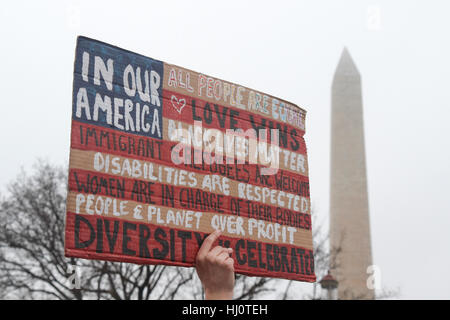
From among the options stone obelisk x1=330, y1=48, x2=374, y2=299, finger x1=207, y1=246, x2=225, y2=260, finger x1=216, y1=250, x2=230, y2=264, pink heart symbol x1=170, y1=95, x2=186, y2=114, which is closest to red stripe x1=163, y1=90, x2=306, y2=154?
pink heart symbol x1=170, y1=95, x2=186, y2=114

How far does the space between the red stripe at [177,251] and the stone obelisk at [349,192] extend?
2532 centimetres

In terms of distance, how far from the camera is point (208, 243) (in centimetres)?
445

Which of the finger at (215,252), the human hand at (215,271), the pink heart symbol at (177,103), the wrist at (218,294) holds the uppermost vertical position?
the pink heart symbol at (177,103)

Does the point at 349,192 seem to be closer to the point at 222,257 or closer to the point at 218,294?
the point at 222,257

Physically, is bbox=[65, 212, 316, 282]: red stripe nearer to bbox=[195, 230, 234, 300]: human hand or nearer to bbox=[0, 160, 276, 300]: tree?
bbox=[195, 230, 234, 300]: human hand

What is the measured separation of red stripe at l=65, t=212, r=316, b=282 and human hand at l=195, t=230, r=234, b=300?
15 centimetres

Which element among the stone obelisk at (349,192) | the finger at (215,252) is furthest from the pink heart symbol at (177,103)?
the stone obelisk at (349,192)

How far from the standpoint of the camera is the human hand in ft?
12.6

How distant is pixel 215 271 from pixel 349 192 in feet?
89.2

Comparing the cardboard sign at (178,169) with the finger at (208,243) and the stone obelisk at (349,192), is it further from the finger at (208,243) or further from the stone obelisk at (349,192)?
the stone obelisk at (349,192)

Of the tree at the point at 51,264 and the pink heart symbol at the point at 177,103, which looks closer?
the pink heart symbol at the point at 177,103

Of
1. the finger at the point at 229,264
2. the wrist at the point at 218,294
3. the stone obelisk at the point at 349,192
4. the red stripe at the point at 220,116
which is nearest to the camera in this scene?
the wrist at the point at 218,294

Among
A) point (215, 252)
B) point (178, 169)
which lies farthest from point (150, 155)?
point (215, 252)

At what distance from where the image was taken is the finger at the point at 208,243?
435cm
